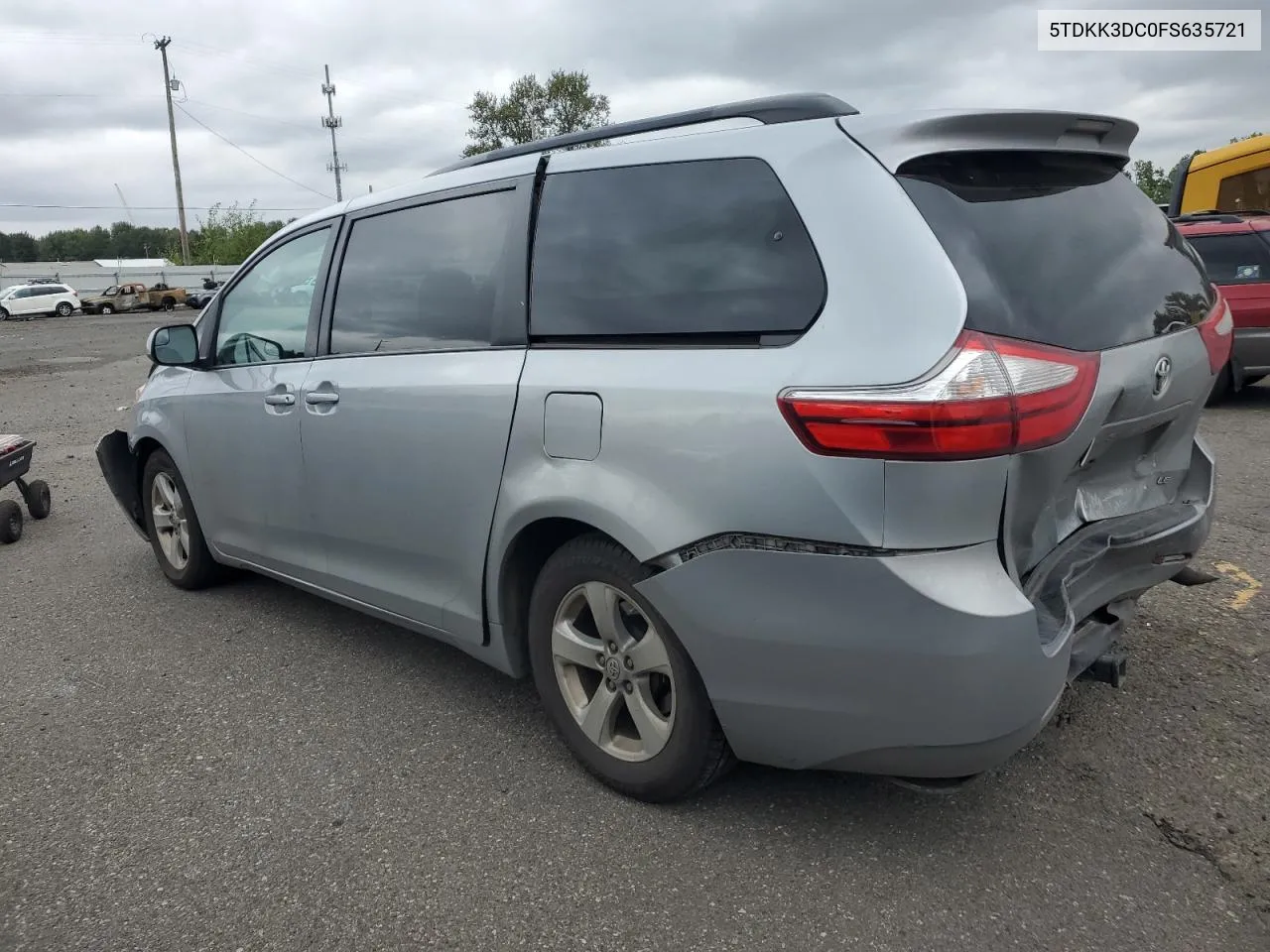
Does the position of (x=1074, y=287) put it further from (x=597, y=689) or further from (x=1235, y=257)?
(x=1235, y=257)

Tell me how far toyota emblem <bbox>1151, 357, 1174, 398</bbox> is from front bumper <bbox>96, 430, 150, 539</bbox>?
184 inches

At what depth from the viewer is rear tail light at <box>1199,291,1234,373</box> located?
280 cm

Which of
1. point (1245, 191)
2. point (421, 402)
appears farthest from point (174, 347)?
point (1245, 191)

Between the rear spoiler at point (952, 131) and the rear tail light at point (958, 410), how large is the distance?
1.69 ft

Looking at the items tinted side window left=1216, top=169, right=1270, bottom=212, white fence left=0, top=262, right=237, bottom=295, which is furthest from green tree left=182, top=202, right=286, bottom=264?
tinted side window left=1216, top=169, right=1270, bottom=212

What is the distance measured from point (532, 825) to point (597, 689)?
1.35 feet

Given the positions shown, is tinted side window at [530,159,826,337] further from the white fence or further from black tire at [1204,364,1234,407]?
the white fence

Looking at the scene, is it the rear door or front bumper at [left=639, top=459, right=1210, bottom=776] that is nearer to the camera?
front bumper at [left=639, top=459, right=1210, bottom=776]

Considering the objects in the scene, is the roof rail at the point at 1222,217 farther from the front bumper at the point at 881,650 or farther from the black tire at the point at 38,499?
the black tire at the point at 38,499

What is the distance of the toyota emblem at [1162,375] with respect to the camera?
2.50 meters

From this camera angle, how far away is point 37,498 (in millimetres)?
6473

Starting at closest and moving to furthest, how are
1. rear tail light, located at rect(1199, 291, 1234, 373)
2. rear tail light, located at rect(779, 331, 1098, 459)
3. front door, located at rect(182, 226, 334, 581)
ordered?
rear tail light, located at rect(779, 331, 1098, 459) → rear tail light, located at rect(1199, 291, 1234, 373) → front door, located at rect(182, 226, 334, 581)

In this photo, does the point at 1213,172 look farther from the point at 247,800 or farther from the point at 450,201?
the point at 247,800

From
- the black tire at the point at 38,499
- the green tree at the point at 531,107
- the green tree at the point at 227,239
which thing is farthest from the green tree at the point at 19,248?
the black tire at the point at 38,499
